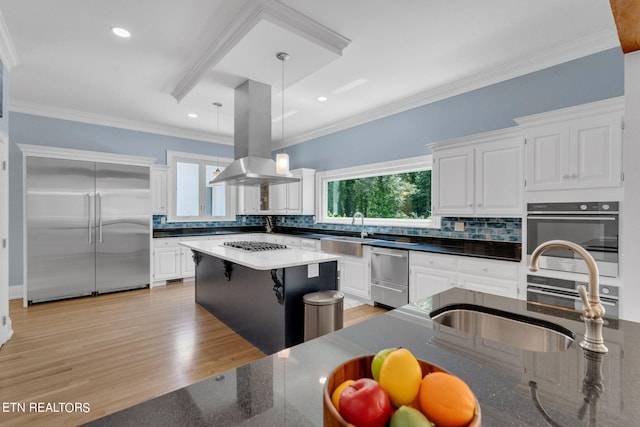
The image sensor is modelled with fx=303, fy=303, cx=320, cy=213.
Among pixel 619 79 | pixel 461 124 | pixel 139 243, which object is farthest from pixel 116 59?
pixel 619 79

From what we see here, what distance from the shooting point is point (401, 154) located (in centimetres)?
449

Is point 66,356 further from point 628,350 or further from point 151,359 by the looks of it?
point 628,350

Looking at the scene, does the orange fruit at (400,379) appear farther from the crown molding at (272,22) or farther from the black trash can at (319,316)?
the crown molding at (272,22)

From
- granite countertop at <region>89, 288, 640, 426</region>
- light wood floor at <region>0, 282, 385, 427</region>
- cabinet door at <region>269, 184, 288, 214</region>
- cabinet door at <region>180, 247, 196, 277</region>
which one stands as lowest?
light wood floor at <region>0, 282, 385, 427</region>

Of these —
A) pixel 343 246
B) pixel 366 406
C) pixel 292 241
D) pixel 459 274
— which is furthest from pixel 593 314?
pixel 292 241

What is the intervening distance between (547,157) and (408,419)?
2980 mm

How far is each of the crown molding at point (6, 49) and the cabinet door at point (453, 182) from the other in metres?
4.42

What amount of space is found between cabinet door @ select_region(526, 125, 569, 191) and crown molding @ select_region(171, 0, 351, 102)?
6.31 ft

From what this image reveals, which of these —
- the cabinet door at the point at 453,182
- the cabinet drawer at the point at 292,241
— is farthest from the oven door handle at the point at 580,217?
the cabinet drawer at the point at 292,241

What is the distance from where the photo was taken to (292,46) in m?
2.67

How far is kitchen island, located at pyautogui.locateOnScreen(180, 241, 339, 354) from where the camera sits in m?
2.67

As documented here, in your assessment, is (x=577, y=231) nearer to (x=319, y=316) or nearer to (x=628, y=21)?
(x=628, y=21)

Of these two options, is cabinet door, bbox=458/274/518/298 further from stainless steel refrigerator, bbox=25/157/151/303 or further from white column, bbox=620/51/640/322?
stainless steel refrigerator, bbox=25/157/151/303

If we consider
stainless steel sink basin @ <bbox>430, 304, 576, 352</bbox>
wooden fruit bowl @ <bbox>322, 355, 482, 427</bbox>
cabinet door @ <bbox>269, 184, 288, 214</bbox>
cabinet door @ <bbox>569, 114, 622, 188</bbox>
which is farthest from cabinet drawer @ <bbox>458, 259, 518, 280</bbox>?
cabinet door @ <bbox>269, 184, 288, 214</bbox>
